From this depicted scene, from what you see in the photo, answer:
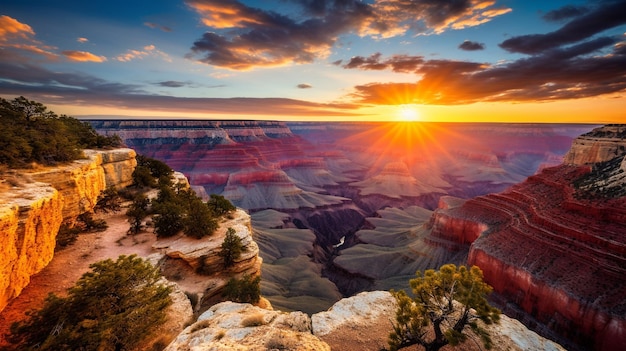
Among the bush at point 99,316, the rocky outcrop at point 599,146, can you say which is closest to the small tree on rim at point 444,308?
the bush at point 99,316

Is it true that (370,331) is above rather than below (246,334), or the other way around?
below

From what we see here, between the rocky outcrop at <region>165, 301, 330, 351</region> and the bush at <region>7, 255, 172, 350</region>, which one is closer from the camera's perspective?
the rocky outcrop at <region>165, 301, 330, 351</region>

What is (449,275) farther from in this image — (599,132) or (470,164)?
(470,164)

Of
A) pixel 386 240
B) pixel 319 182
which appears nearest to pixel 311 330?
pixel 386 240

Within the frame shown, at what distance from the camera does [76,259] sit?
18.5 m

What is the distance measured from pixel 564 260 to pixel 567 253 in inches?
33.7

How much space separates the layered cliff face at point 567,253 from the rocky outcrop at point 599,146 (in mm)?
256

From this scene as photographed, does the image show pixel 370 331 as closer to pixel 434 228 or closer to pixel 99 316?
pixel 99 316

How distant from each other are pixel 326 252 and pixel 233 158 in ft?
212

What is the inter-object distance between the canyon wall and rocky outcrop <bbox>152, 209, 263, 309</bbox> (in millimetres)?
6229

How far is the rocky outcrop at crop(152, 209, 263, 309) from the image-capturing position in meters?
19.7

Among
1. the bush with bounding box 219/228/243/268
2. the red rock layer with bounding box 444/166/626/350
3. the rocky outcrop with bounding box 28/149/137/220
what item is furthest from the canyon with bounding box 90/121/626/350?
the rocky outcrop with bounding box 28/149/137/220

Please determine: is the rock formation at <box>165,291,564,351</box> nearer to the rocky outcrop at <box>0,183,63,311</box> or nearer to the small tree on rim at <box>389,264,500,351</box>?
the small tree on rim at <box>389,264,500,351</box>

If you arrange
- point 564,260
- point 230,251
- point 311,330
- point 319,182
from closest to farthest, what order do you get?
point 311,330
point 230,251
point 564,260
point 319,182
